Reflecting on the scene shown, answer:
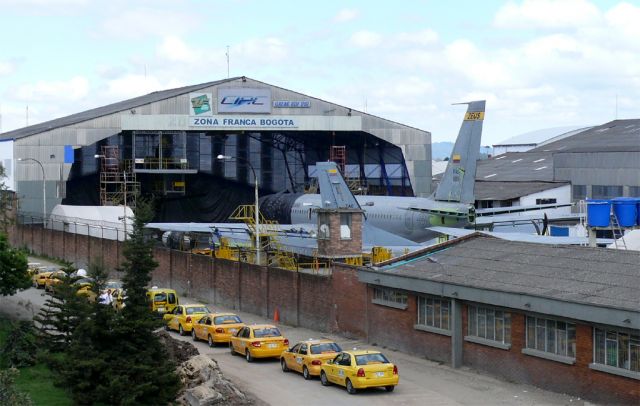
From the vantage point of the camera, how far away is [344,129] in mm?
79938

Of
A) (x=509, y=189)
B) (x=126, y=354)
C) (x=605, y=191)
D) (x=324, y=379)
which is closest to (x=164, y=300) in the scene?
(x=324, y=379)

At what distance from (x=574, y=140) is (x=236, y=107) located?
1658 inches

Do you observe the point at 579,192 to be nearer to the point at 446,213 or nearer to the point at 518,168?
the point at 518,168

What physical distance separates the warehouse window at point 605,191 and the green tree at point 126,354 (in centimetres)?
5470

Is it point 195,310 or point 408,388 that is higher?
point 195,310

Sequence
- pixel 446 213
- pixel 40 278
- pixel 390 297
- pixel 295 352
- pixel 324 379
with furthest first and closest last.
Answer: pixel 40 278 < pixel 446 213 < pixel 390 297 < pixel 295 352 < pixel 324 379

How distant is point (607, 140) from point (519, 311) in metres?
64.5

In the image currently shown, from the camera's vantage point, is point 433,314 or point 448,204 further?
point 448,204

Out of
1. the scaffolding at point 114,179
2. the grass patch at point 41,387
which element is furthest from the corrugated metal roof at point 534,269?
the scaffolding at point 114,179

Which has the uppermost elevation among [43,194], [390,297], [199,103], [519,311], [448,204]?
[199,103]

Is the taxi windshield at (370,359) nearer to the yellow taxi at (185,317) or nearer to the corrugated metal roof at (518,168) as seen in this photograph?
the yellow taxi at (185,317)

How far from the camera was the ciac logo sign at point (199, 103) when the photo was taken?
77.4 m

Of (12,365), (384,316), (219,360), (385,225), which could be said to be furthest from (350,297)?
(385,225)

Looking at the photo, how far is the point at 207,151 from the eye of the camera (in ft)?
298
